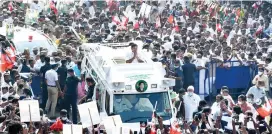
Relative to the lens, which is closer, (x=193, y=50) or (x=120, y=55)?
(x=120, y=55)

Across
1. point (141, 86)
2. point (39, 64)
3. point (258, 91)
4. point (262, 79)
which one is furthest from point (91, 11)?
point (141, 86)

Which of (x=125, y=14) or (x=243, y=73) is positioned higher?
(x=125, y=14)

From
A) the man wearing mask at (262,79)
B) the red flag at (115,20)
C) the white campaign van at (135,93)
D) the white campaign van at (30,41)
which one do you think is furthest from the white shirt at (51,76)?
the red flag at (115,20)

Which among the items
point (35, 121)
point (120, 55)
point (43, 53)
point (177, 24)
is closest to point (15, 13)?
point (177, 24)

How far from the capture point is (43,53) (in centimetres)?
2131

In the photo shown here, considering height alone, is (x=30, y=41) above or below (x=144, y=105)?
above

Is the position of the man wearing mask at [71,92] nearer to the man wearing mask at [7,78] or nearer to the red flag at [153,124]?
the man wearing mask at [7,78]

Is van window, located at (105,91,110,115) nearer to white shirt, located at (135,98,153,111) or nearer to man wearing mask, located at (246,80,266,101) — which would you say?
white shirt, located at (135,98,153,111)

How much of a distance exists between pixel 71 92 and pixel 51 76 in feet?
1.90

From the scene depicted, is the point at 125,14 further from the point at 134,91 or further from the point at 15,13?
the point at 134,91

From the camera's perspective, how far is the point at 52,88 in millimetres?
20266

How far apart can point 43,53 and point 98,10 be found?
11784 millimetres

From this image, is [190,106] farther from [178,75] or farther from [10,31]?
[10,31]

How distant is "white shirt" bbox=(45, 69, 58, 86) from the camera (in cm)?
2005
